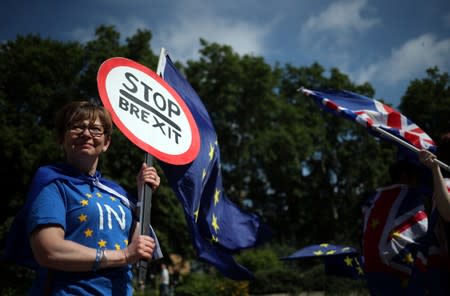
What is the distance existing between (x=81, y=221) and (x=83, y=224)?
2 cm

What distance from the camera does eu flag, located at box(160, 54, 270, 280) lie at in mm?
3496

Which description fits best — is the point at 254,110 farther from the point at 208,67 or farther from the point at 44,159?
the point at 44,159

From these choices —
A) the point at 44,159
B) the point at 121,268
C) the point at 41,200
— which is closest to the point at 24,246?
the point at 41,200

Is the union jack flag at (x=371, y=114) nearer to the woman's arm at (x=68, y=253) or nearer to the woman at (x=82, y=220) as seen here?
the woman at (x=82, y=220)

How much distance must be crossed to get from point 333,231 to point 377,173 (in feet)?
19.0

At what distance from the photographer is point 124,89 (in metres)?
2.56

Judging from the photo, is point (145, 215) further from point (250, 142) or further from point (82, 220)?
point (250, 142)

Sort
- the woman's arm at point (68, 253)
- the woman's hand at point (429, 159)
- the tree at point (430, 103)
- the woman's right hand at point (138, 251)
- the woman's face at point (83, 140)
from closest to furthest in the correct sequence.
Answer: the woman's arm at point (68, 253)
the woman's right hand at point (138, 251)
the woman's face at point (83, 140)
the woman's hand at point (429, 159)
the tree at point (430, 103)

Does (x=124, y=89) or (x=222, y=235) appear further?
(x=222, y=235)

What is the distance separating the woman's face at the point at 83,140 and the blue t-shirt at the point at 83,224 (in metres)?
0.15

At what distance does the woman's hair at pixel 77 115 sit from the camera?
2322 mm

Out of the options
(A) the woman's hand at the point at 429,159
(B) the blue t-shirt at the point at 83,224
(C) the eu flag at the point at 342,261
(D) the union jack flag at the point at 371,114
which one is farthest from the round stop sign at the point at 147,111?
(C) the eu flag at the point at 342,261

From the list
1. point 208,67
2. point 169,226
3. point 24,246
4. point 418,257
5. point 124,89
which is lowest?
point 418,257

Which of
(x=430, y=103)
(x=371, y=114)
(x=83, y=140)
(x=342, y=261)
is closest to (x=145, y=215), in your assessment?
(x=83, y=140)
